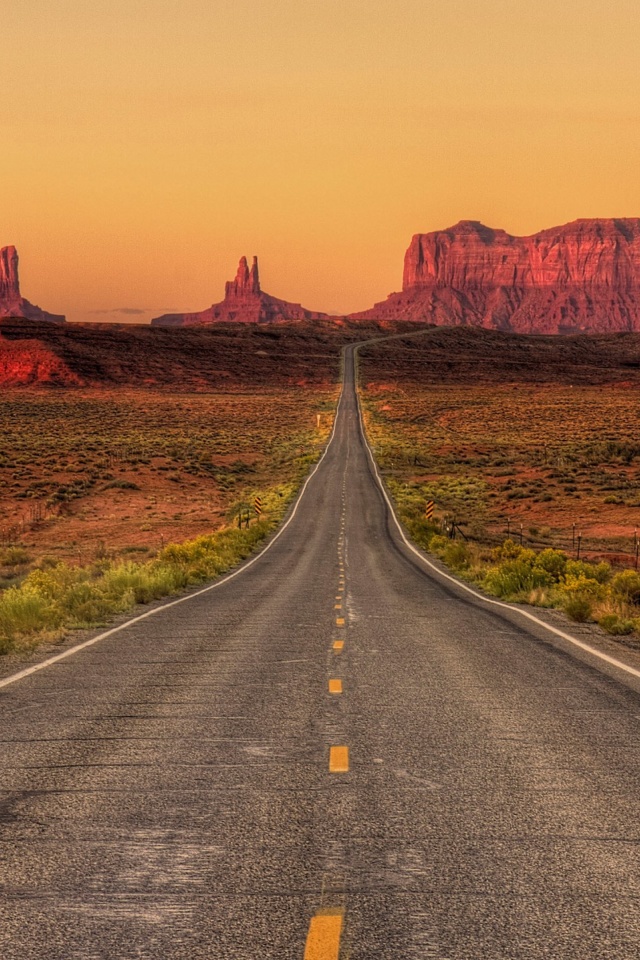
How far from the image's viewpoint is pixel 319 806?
634cm

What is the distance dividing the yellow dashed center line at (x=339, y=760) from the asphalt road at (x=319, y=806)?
0.15 feet

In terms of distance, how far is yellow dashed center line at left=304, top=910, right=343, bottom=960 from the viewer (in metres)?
4.19

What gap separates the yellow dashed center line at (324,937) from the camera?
4188 mm

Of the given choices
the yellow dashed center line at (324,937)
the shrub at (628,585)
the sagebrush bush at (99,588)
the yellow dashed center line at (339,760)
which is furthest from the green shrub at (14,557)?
the yellow dashed center line at (324,937)

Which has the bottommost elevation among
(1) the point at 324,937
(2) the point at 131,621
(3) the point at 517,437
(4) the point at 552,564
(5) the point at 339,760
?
(4) the point at 552,564

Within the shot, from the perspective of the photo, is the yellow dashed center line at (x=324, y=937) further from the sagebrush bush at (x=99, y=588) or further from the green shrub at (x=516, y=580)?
the green shrub at (x=516, y=580)

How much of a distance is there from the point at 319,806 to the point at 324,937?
1.99 m

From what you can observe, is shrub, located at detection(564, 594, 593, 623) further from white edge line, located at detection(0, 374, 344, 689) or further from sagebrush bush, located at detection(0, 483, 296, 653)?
sagebrush bush, located at detection(0, 483, 296, 653)

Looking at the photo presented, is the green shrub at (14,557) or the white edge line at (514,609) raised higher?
the white edge line at (514,609)

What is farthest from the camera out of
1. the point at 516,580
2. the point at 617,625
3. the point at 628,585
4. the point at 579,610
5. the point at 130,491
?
the point at 130,491

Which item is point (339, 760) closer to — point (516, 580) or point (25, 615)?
point (25, 615)

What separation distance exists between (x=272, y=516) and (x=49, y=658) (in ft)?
127

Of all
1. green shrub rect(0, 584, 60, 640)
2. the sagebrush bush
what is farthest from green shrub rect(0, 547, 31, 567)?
green shrub rect(0, 584, 60, 640)

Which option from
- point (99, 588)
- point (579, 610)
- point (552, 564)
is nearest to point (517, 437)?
point (552, 564)
